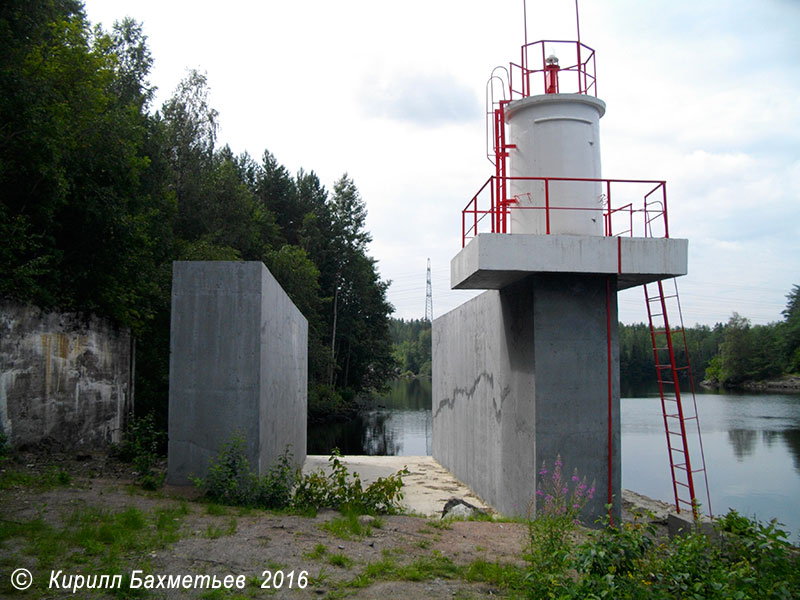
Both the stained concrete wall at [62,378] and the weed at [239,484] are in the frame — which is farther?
the stained concrete wall at [62,378]

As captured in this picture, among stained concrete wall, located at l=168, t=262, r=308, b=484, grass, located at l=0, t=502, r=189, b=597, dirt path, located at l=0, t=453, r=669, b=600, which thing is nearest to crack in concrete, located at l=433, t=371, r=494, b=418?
dirt path, located at l=0, t=453, r=669, b=600

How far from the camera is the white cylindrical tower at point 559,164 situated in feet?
24.2

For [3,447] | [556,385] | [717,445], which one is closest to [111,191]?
[3,447]

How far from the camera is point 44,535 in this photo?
4.77 m

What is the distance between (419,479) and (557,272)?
6.00 metres

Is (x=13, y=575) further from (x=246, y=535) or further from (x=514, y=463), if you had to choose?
(x=514, y=463)

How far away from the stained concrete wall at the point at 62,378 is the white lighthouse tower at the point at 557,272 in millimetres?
6098

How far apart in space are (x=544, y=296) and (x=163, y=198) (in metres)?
14.9

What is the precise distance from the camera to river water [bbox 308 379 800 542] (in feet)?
48.9

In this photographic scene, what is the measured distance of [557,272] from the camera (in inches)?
280

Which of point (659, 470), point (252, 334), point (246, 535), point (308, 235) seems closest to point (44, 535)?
point (246, 535)

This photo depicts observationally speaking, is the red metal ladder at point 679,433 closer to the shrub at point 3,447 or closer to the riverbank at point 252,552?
the riverbank at point 252,552

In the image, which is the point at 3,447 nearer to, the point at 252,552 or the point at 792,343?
the point at 252,552

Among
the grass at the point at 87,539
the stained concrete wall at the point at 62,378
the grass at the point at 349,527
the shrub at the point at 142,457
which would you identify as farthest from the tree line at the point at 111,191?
the grass at the point at 349,527
